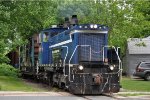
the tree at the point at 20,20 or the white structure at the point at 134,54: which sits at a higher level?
the tree at the point at 20,20

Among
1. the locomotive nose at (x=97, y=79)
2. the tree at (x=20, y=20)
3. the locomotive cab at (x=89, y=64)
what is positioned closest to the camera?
the locomotive nose at (x=97, y=79)

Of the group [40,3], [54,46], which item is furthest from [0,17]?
[40,3]

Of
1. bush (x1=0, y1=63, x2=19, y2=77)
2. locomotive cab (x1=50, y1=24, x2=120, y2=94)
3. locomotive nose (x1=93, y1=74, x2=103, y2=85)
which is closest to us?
locomotive nose (x1=93, y1=74, x2=103, y2=85)

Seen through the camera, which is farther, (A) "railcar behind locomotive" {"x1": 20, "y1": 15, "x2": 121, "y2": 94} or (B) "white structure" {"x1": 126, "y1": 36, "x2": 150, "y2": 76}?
(B) "white structure" {"x1": 126, "y1": 36, "x2": 150, "y2": 76}

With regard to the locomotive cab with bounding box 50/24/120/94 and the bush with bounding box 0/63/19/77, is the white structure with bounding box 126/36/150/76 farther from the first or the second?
the locomotive cab with bounding box 50/24/120/94

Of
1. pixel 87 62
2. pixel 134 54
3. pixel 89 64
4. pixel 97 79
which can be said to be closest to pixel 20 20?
pixel 87 62

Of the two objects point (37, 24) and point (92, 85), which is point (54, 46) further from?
point (37, 24)

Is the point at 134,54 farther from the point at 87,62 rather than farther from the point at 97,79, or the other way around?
the point at 97,79

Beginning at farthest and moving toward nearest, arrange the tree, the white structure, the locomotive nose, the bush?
the white structure, the bush, the tree, the locomotive nose

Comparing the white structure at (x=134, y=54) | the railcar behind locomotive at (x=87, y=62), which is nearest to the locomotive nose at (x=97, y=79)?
the railcar behind locomotive at (x=87, y=62)

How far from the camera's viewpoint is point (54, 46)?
2641cm

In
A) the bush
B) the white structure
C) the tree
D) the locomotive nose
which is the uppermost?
the tree

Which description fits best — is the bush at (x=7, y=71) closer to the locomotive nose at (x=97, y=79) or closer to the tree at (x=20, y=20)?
the tree at (x=20, y=20)

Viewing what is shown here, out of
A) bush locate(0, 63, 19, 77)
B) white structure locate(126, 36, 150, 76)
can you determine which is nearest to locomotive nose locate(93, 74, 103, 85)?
bush locate(0, 63, 19, 77)
